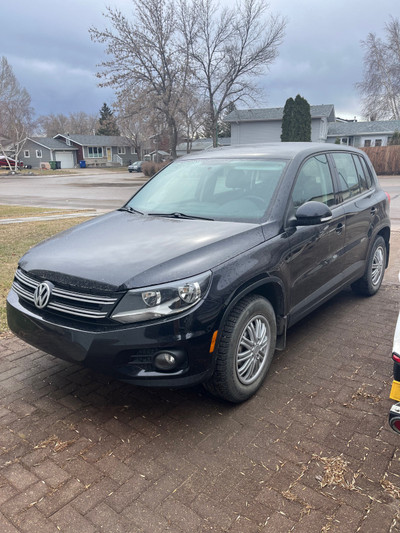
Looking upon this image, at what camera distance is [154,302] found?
2.51 meters

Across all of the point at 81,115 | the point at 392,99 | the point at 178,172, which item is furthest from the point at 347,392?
the point at 81,115

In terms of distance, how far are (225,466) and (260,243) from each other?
1507mm

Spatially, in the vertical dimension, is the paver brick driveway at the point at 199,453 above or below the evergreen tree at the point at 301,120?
below

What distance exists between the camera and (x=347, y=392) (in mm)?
3201

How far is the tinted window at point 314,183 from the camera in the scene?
365 centimetres

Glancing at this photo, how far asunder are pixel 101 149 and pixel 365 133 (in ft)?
149

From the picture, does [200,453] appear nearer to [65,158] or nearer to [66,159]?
[65,158]

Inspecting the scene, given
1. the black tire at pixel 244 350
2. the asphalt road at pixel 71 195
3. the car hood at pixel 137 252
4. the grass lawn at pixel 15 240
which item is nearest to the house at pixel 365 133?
the asphalt road at pixel 71 195

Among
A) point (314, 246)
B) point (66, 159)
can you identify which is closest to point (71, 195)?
point (314, 246)

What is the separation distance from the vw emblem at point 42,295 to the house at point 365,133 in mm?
48613

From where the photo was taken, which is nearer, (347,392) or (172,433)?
(172,433)

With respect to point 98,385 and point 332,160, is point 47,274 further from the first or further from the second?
point 332,160

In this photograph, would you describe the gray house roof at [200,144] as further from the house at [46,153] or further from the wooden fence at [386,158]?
the wooden fence at [386,158]

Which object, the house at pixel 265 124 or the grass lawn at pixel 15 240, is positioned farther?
the house at pixel 265 124
